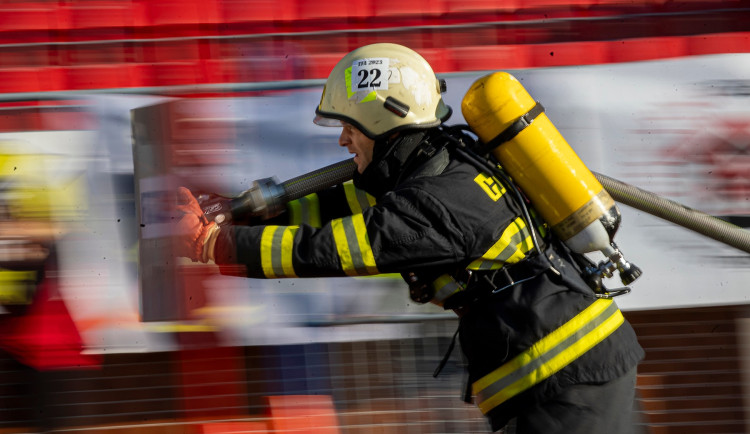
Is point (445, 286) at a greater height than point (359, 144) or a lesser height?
lesser

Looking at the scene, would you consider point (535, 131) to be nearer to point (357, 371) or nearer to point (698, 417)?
point (357, 371)

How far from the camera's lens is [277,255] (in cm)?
219

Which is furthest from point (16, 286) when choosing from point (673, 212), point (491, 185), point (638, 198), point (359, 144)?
point (673, 212)

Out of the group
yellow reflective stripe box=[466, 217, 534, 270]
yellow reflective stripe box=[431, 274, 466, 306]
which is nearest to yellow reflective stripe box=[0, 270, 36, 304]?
yellow reflective stripe box=[431, 274, 466, 306]

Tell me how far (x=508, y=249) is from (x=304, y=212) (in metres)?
0.79

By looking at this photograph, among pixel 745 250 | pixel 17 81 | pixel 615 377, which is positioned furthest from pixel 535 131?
pixel 17 81

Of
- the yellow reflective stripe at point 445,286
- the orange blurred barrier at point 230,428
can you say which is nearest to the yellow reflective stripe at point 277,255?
the yellow reflective stripe at point 445,286

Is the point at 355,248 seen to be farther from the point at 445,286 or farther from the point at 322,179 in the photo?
the point at 322,179

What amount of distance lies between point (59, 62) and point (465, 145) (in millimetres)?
2153

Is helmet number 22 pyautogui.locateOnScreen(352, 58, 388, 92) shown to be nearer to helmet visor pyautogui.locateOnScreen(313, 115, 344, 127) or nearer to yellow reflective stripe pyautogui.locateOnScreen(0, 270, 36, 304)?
helmet visor pyautogui.locateOnScreen(313, 115, 344, 127)

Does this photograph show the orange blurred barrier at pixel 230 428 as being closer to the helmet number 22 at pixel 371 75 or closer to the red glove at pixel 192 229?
the red glove at pixel 192 229

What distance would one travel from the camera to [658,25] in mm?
3918

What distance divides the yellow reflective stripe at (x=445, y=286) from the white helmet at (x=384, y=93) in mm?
472

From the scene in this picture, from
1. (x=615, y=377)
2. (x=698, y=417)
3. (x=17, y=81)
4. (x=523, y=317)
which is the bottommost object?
(x=698, y=417)
